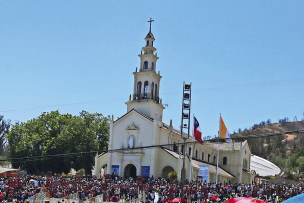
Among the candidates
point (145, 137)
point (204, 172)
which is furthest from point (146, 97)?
point (204, 172)

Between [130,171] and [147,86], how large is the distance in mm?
12440

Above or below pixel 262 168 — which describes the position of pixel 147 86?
above

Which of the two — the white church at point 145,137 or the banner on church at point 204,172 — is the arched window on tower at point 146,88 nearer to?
the white church at point 145,137

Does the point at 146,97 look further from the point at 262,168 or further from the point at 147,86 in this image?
the point at 262,168

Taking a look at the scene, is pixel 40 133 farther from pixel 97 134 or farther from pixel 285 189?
pixel 285 189

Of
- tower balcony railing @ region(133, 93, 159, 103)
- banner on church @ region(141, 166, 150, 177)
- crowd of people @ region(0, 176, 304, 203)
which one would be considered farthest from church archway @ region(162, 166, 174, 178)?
crowd of people @ region(0, 176, 304, 203)

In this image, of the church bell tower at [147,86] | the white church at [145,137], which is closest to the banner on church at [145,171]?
the white church at [145,137]

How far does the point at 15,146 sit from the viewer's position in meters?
63.7

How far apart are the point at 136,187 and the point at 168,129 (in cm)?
1628

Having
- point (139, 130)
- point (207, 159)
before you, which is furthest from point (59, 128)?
point (207, 159)

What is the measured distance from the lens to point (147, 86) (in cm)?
5628

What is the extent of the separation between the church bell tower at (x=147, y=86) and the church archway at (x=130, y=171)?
7.55m

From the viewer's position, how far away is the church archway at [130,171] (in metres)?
52.8

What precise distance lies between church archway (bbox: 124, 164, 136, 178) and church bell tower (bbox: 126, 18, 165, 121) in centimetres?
755
